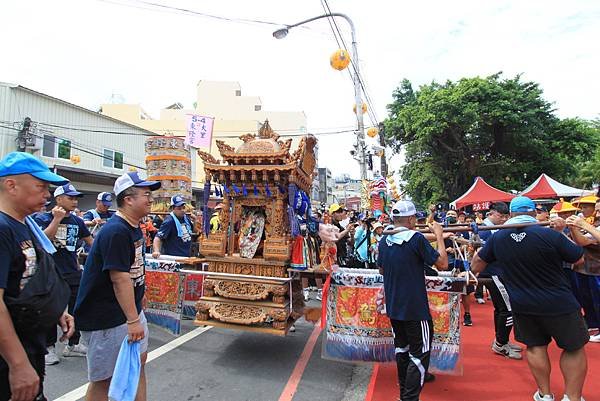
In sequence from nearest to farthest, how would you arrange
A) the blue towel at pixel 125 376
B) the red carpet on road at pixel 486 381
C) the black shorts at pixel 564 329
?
the blue towel at pixel 125 376, the black shorts at pixel 564 329, the red carpet on road at pixel 486 381

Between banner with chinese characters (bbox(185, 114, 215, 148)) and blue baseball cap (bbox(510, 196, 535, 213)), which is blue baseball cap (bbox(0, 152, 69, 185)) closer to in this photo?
blue baseball cap (bbox(510, 196, 535, 213))

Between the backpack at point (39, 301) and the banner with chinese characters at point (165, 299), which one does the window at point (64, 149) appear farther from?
the backpack at point (39, 301)

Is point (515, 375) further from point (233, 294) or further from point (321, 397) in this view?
point (233, 294)

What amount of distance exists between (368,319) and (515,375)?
5.43 feet

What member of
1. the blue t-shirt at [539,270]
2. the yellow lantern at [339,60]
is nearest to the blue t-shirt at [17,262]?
the blue t-shirt at [539,270]

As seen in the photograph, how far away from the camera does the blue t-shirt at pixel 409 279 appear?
9.93 feet

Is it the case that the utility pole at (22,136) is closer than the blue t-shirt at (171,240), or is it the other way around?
the blue t-shirt at (171,240)

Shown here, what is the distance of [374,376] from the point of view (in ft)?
12.4

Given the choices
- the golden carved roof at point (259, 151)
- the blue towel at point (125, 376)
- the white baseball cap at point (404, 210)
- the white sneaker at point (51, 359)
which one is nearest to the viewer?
the blue towel at point (125, 376)

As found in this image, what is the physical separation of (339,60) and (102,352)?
878 cm

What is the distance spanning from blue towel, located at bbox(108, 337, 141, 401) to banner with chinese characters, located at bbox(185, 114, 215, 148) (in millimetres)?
8827

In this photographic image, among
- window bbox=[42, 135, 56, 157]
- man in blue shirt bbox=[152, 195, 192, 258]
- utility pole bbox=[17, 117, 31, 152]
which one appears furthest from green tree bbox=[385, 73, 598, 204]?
utility pole bbox=[17, 117, 31, 152]

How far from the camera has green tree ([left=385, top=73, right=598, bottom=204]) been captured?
695 inches

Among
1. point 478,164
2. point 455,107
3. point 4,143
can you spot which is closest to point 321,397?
point 4,143
